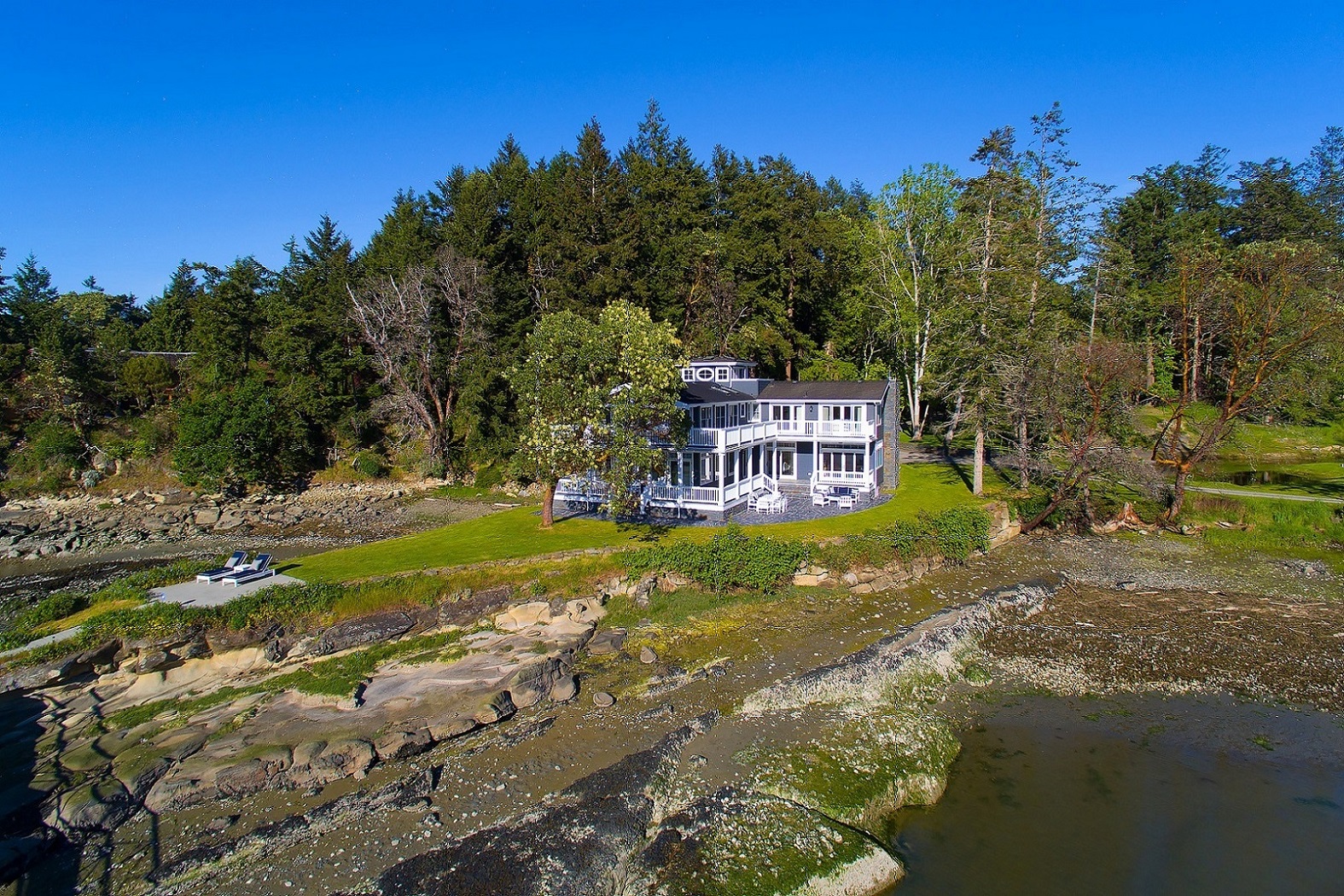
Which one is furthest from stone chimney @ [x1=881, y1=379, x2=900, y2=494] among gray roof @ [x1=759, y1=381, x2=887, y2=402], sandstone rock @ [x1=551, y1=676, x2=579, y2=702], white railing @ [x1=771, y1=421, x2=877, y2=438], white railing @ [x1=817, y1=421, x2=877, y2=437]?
sandstone rock @ [x1=551, y1=676, x2=579, y2=702]

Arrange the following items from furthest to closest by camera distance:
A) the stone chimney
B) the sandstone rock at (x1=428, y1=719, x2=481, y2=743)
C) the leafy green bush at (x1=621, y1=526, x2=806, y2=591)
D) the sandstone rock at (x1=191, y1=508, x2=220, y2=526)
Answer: the sandstone rock at (x1=191, y1=508, x2=220, y2=526) < the stone chimney < the leafy green bush at (x1=621, y1=526, x2=806, y2=591) < the sandstone rock at (x1=428, y1=719, x2=481, y2=743)

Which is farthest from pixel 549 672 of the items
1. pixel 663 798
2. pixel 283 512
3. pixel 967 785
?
pixel 283 512

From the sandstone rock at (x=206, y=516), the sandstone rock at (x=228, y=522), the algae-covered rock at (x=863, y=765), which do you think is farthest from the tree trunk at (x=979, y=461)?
the sandstone rock at (x=206, y=516)

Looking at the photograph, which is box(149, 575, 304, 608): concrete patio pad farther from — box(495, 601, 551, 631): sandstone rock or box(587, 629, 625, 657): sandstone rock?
box(587, 629, 625, 657): sandstone rock

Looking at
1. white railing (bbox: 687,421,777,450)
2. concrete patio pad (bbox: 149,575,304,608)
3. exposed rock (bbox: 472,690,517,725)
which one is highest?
white railing (bbox: 687,421,777,450)

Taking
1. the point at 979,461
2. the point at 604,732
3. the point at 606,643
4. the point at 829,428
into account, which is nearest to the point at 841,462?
the point at 829,428
